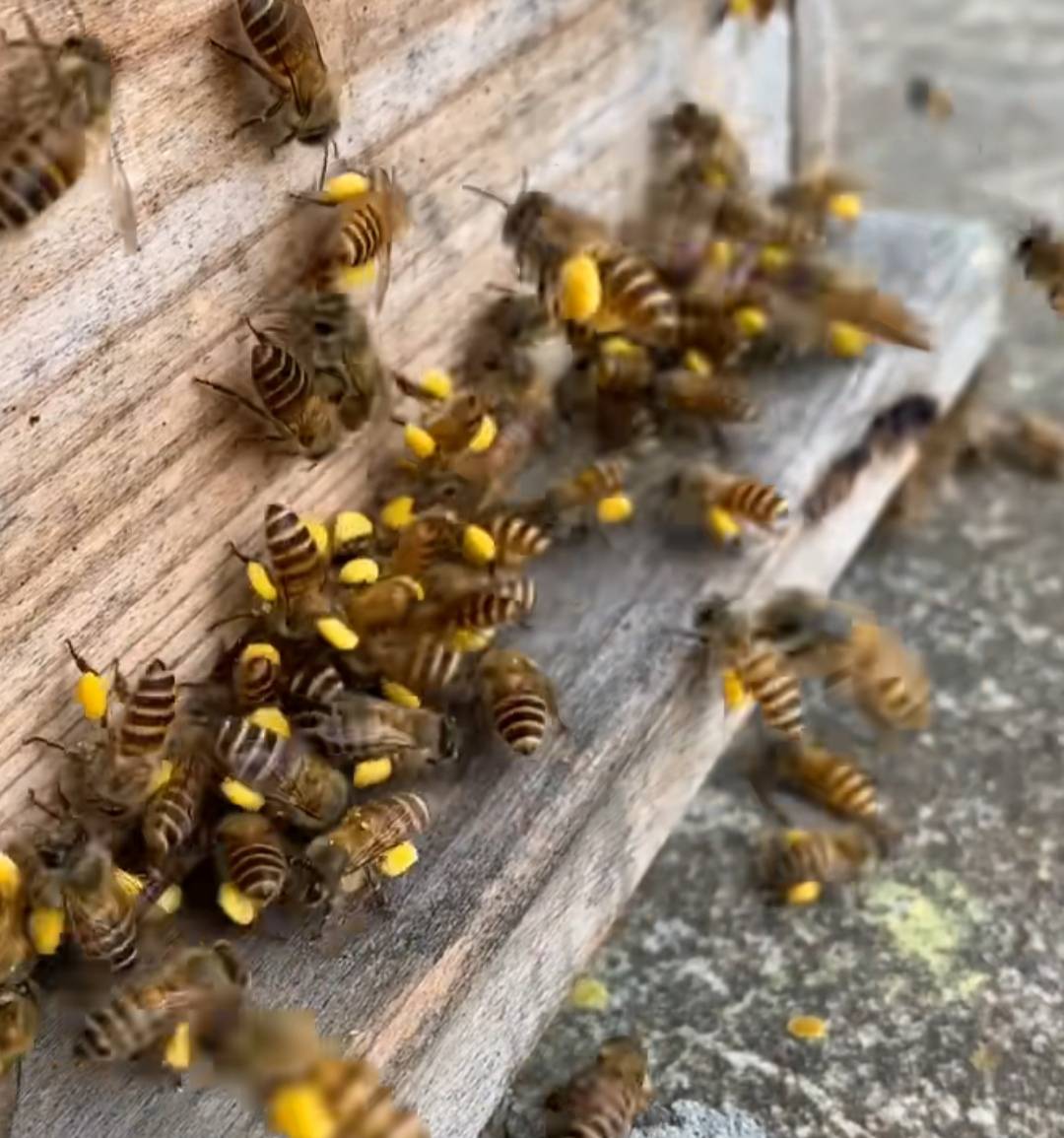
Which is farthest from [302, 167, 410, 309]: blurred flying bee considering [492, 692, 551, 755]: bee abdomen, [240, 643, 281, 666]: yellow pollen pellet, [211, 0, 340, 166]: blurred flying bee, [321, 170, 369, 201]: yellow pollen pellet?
[492, 692, 551, 755]: bee abdomen

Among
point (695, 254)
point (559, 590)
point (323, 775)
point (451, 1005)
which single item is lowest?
point (451, 1005)

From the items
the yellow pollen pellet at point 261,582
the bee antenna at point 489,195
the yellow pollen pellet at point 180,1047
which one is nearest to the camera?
the yellow pollen pellet at point 180,1047

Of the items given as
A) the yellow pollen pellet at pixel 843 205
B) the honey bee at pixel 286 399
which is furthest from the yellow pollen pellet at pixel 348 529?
the yellow pollen pellet at pixel 843 205

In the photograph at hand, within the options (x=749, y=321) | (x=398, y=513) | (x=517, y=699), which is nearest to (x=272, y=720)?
(x=517, y=699)

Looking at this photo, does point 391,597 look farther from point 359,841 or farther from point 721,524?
point 721,524

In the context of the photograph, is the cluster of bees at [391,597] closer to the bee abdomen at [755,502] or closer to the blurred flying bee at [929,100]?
the bee abdomen at [755,502]

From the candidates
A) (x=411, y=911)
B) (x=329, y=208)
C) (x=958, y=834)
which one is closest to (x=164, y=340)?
(x=329, y=208)

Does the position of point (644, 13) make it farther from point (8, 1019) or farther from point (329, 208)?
point (8, 1019)
